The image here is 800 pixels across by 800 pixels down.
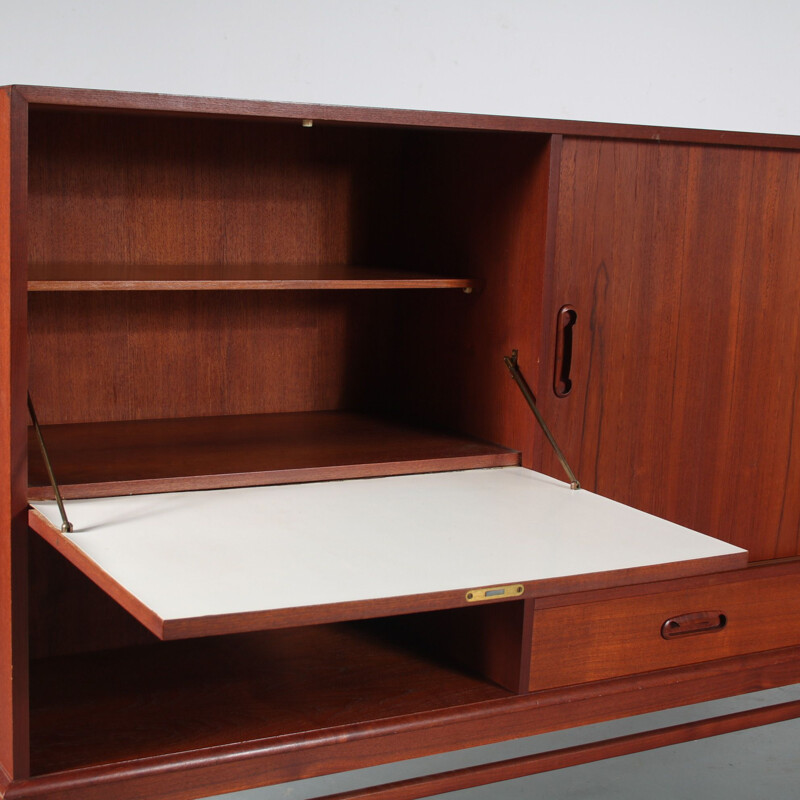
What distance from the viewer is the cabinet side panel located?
5.76 ft

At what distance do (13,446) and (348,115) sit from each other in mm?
750

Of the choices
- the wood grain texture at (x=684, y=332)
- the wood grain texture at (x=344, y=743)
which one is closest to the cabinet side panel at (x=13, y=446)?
the wood grain texture at (x=344, y=743)

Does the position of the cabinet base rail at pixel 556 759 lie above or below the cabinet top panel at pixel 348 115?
below

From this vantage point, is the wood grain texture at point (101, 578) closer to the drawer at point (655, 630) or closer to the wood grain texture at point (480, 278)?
the drawer at point (655, 630)

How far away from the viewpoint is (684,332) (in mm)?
2357

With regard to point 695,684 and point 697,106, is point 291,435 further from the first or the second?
point 697,106

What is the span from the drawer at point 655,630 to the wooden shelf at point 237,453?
0.39 m

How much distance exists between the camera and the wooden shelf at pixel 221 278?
77.7 inches

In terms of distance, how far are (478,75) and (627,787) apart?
196 cm

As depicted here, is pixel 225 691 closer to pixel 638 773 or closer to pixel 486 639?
pixel 486 639

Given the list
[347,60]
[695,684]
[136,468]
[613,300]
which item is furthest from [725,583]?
[347,60]

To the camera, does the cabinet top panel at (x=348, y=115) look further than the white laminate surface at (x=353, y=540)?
Yes

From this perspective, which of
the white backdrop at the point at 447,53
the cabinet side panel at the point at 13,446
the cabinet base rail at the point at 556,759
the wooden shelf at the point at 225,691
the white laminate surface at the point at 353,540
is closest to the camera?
the white laminate surface at the point at 353,540

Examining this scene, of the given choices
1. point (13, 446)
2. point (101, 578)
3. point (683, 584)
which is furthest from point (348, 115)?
point (683, 584)
